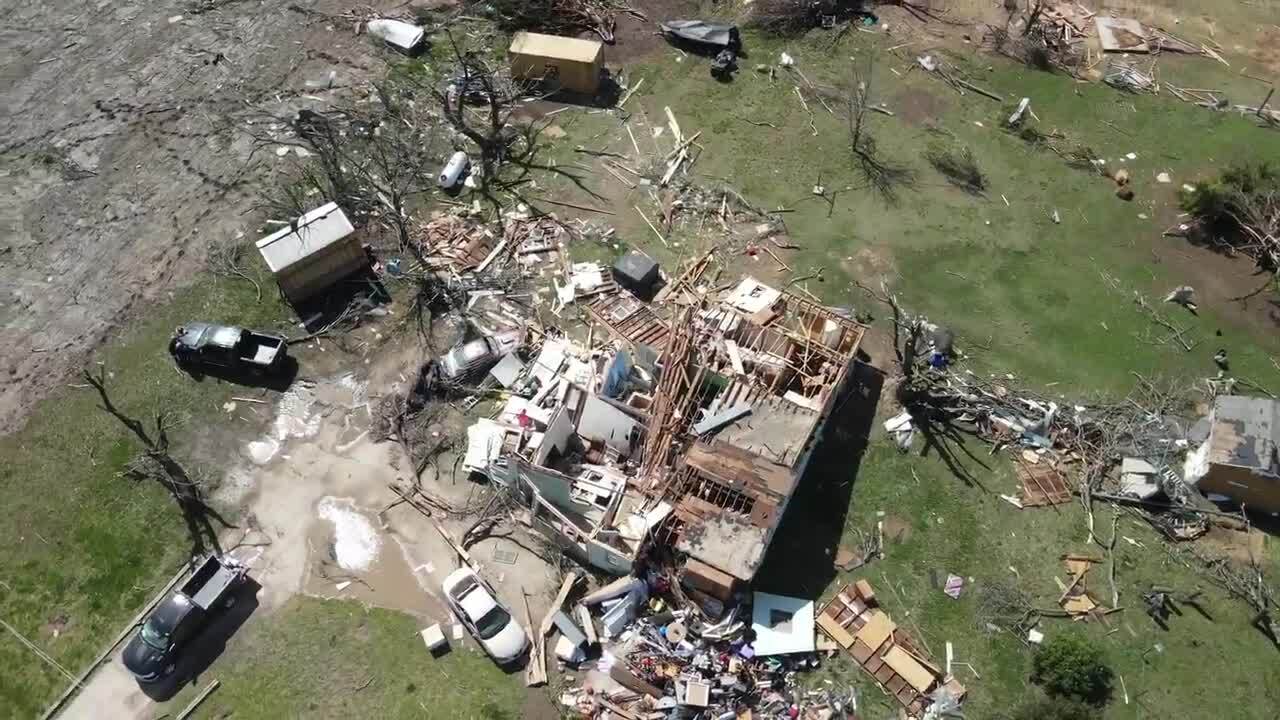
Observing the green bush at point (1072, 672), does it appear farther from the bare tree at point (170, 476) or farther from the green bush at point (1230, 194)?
the bare tree at point (170, 476)

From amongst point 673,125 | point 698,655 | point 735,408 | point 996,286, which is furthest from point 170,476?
point 996,286

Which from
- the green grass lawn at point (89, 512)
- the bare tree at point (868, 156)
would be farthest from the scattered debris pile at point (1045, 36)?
the green grass lawn at point (89, 512)

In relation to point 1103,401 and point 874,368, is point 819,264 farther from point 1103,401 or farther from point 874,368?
point 1103,401

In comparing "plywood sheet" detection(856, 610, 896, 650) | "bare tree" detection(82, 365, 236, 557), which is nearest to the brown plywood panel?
"plywood sheet" detection(856, 610, 896, 650)

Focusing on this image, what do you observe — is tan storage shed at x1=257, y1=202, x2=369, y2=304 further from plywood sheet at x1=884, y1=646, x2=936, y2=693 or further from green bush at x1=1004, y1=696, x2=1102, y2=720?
green bush at x1=1004, y1=696, x2=1102, y2=720

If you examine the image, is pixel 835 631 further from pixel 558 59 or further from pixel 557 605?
pixel 558 59

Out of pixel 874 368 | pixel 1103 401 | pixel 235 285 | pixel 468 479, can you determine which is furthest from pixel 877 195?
pixel 235 285
